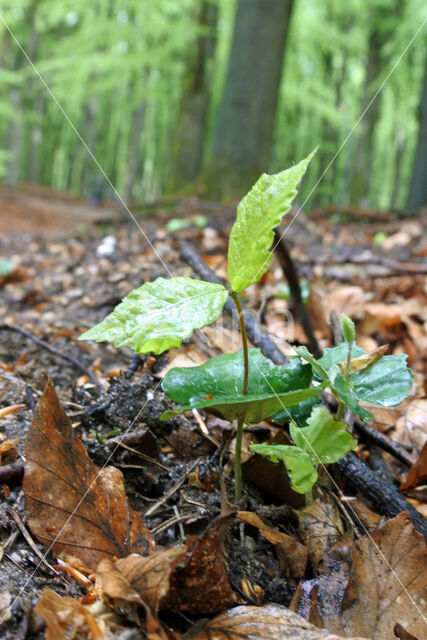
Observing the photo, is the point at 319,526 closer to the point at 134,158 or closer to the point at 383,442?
the point at 383,442

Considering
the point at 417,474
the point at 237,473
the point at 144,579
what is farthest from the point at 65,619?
the point at 417,474

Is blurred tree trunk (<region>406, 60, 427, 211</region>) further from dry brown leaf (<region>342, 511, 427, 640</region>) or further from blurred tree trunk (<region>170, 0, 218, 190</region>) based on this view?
dry brown leaf (<region>342, 511, 427, 640</region>)

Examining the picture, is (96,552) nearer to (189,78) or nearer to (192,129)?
(192,129)

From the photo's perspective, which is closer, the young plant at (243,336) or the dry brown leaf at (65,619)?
the dry brown leaf at (65,619)

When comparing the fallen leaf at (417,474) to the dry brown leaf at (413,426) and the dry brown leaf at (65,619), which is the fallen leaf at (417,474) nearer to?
the dry brown leaf at (413,426)

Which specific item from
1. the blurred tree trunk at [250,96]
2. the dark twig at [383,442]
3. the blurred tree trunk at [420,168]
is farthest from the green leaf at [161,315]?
the blurred tree trunk at [420,168]

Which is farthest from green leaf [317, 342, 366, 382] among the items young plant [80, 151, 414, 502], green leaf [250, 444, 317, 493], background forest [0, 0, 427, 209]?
background forest [0, 0, 427, 209]
